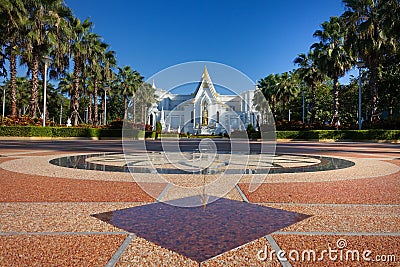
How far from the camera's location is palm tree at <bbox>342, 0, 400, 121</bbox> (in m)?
22.7

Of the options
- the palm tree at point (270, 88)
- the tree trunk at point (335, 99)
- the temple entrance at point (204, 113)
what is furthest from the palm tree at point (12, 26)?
the palm tree at point (270, 88)

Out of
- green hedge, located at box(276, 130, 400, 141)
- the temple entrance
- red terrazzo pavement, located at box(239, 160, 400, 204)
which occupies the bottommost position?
red terrazzo pavement, located at box(239, 160, 400, 204)

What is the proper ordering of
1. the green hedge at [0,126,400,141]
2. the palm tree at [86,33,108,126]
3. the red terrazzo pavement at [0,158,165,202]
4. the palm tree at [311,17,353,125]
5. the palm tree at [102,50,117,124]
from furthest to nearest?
1. the palm tree at [102,50,117,124]
2. the palm tree at [86,33,108,126]
3. the palm tree at [311,17,353,125]
4. the green hedge at [0,126,400,141]
5. the red terrazzo pavement at [0,158,165,202]

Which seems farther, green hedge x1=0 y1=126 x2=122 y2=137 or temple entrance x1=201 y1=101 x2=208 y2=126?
green hedge x1=0 y1=126 x2=122 y2=137

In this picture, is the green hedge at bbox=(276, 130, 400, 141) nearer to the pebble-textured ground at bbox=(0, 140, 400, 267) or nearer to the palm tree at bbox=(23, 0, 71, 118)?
the pebble-textured ground at bbox=(0, 140, 400, 267)

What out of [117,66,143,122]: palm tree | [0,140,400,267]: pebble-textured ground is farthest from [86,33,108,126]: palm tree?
[0,140,400,267]: pebble-textured ground

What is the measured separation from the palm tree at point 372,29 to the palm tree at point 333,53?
2.35m

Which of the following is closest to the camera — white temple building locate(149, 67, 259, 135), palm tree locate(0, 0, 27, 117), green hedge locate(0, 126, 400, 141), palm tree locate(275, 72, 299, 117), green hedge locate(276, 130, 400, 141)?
white temple building locate(149, 67, 259, 135)

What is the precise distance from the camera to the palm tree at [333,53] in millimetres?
30123

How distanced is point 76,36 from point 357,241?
34.1m

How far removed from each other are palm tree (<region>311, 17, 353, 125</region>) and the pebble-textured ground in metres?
27.2

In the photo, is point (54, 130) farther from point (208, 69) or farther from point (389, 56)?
point (389, 56)

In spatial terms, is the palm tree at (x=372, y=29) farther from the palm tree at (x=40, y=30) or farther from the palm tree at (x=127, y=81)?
the palm tree at (x=127, y=81)

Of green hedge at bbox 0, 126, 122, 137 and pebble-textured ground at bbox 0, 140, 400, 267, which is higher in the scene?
green hedge at bbox 0, 126, 122, 137
